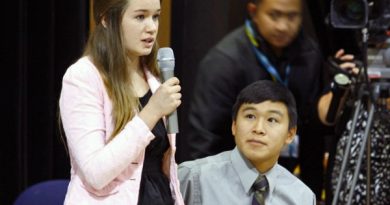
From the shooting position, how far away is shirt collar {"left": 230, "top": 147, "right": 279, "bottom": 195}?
2426 millimetres

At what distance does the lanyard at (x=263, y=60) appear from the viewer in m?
3.95

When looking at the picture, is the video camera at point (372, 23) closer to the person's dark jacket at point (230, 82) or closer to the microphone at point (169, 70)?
the person's dark jacket at point (230, 82)

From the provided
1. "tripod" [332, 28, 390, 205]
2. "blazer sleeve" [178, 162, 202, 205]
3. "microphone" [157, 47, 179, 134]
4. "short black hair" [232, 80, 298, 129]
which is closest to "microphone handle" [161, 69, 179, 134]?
"microphone" [157, 47, 179, 134]

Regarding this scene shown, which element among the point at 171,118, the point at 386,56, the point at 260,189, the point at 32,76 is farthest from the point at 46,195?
the point at 386,56

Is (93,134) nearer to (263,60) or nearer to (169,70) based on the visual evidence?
(169,70)

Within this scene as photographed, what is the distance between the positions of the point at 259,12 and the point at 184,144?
72 centimetres

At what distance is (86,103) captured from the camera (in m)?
2.12

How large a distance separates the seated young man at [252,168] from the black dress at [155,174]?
0.51ft

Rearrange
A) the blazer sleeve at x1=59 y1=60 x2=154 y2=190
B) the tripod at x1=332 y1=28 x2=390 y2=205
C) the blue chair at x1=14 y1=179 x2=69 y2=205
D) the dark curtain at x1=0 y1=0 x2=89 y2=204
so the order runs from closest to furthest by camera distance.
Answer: the blazer sleeve at x1=59 y1=60 x2=154 y2=190
the blue chair at x1=14 y1=179 x2=69 y2=205
the tripod at x1=332 y1=28 x2=390 y2=205
the dark curtain at x1=0 y1=0 x2=89 y2=204

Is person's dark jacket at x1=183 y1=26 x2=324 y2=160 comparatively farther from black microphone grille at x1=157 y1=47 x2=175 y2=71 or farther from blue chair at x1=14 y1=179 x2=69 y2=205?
black microphone grille at x1=157 y1=47 x2=175 y2=71

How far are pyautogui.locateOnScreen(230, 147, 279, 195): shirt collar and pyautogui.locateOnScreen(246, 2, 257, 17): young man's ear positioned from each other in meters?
1.66

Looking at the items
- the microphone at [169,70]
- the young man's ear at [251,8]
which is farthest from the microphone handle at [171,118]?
the young man's ear at [251,8]

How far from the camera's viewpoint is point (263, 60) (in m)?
3.96

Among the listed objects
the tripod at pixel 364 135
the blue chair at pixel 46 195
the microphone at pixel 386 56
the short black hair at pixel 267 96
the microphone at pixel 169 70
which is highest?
the microphone at pixel 169 70
